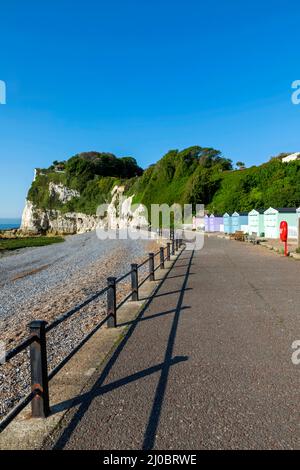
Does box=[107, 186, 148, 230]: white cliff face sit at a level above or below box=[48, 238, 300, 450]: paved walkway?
above

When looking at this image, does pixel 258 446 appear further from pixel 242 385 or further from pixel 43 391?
pixel 43 391

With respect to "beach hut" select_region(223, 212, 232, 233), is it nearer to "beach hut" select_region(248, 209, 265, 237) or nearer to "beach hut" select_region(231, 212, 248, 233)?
"beach hut" select_region(231, 212, 248, 233)

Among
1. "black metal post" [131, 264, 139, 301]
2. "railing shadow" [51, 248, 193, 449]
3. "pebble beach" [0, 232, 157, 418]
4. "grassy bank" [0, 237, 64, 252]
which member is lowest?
"grassy bank" [0, 237, 64, 252]

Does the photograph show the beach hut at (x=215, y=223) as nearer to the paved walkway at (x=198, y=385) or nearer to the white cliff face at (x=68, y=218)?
the paved walkway at (x=198, y=385)

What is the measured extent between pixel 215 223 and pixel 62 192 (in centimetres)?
8844

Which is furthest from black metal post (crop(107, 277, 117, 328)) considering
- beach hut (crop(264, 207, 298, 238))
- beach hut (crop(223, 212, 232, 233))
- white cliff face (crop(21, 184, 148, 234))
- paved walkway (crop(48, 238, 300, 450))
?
white cliff face (crop(21, 184, 148, 234))

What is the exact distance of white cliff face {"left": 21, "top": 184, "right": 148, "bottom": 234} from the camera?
112 m

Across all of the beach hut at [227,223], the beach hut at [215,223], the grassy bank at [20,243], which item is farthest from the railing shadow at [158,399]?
the grassy bank at [20,243]

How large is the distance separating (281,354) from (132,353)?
7.48 feet

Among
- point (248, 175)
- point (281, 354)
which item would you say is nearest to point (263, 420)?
point (281, 354)

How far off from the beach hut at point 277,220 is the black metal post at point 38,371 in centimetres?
2942

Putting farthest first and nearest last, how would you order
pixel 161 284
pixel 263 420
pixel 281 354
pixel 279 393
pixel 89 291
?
1. pixel 89 291
2. pixel 161 284
3. pixel 281 354
4. pixel 279 393
5. pixel 263 420

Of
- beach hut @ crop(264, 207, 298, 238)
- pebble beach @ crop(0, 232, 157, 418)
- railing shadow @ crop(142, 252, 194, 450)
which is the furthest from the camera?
beach hut @ crop(264, 207, 298, 238)

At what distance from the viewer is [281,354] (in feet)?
17.9
